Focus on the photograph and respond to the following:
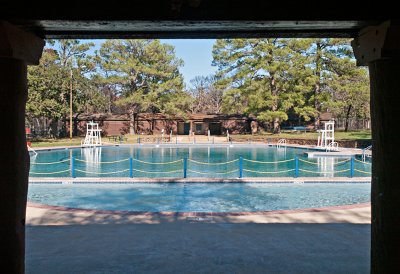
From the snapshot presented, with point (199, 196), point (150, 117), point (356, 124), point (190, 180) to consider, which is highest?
point (150, 117)

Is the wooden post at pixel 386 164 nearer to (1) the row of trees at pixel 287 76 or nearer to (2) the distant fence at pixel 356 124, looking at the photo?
(1) the row of trees at pixel 287 76

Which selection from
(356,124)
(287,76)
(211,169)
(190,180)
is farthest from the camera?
(356,124)

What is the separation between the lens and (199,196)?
40.8 ft

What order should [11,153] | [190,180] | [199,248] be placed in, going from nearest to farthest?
1. [11,153]
2. [199,248]
3. [190,180]

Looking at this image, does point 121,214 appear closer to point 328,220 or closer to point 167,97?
point 328,220

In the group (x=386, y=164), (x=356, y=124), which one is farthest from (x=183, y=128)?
(x=386, y=164)

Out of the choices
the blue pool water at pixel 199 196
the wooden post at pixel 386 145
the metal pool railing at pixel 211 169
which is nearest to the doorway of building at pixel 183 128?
the metal pool railing at pixel 211 169

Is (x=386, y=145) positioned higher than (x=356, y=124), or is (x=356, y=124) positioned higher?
(x=356, y=124)

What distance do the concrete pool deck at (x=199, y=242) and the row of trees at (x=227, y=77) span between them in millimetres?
28484

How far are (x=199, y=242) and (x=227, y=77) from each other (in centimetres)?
3454

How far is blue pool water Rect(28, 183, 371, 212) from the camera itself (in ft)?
36.7

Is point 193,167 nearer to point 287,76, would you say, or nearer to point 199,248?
point 199,248
